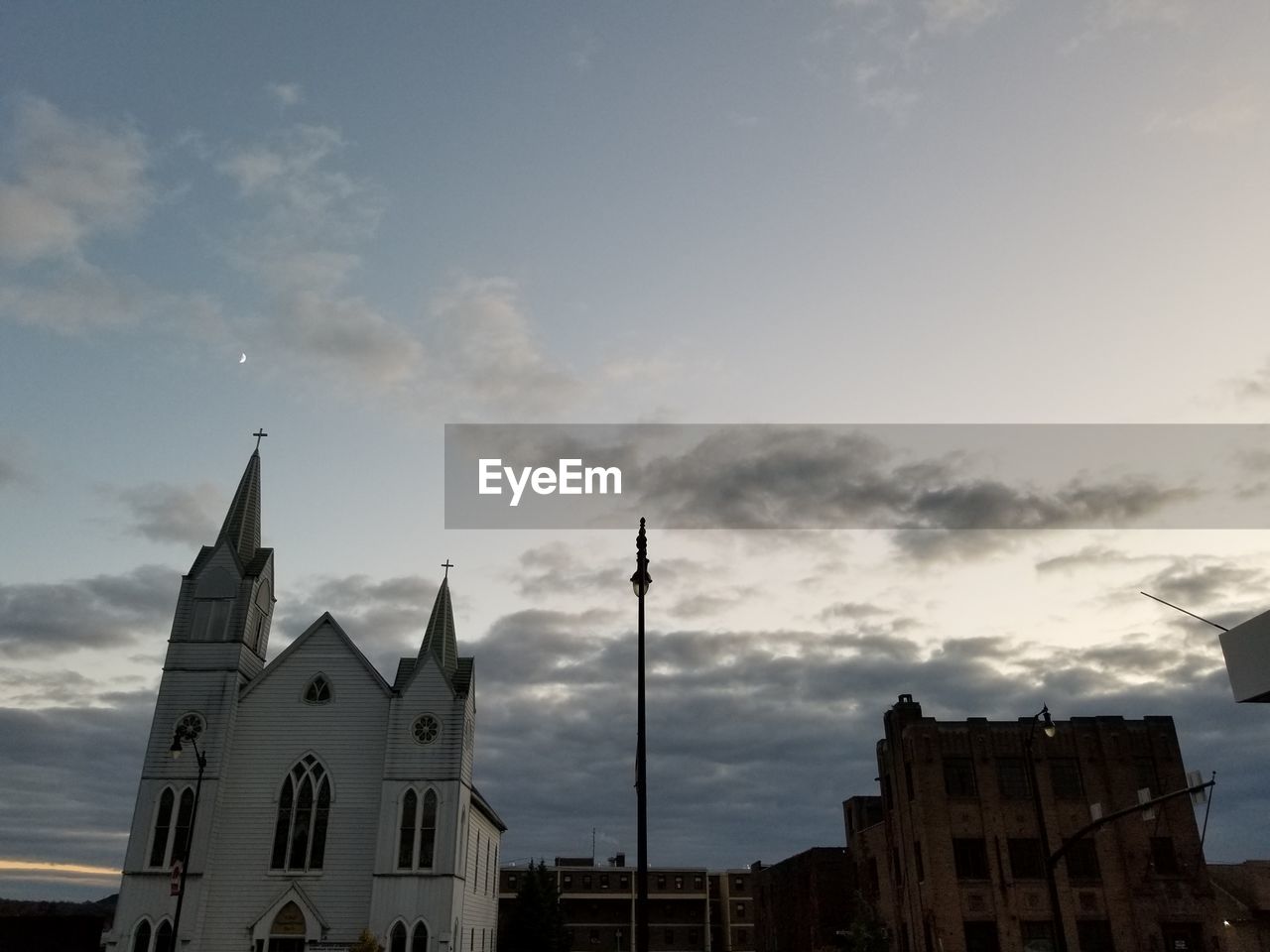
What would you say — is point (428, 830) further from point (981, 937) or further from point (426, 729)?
point (981, 937)

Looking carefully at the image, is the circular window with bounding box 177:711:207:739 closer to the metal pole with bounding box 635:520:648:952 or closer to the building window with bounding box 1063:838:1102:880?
the metal pole with bounding box 635:520:648:952

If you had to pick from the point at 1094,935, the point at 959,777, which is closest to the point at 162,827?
the point at 959,777

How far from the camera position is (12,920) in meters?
42.7


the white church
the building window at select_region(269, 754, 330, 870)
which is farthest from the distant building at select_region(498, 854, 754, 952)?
the building window at select_region(269, 754, 330, 870)

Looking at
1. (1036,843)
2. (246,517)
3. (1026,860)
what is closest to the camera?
(246,517)

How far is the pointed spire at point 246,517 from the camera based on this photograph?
145 feet

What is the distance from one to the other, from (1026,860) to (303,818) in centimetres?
3524

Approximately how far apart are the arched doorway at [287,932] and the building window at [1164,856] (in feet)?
135

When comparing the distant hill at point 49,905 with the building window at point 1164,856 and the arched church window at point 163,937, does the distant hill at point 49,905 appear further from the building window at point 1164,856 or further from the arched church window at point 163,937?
the building window at point 1164,856

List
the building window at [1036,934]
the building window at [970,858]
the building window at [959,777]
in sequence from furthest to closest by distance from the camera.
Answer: the building window at [959,777] < the building window at [970,858] < the building window at [1036,934]

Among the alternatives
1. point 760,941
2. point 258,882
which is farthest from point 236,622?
point 760,941

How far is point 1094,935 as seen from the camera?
152 ft

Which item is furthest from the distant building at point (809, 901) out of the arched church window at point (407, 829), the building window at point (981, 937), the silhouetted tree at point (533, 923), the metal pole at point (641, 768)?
the metal pole at point (641, 768)

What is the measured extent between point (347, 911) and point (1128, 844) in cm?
3844
